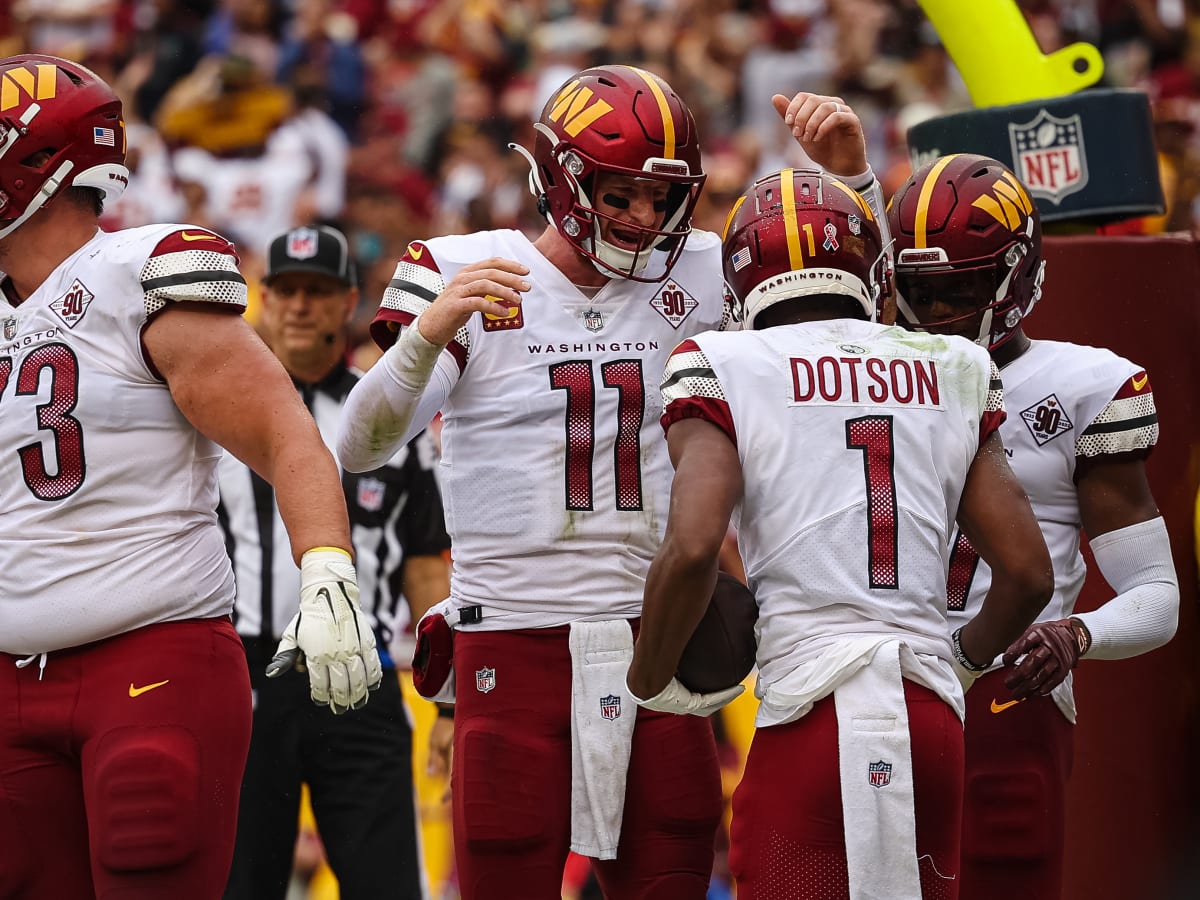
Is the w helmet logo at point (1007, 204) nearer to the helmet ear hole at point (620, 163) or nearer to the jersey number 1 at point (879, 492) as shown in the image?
the helmet ear hole at point (620, 163)

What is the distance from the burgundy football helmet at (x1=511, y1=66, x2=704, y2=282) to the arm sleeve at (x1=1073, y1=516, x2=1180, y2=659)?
3.67 feet

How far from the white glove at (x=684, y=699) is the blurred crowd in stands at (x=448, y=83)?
6.78 meters

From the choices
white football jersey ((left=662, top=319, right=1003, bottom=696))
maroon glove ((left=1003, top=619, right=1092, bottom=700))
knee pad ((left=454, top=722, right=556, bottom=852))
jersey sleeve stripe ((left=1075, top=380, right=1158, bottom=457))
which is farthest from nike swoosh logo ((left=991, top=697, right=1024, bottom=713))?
knee pad ((left=454, top=722, right=556, bottom=852))

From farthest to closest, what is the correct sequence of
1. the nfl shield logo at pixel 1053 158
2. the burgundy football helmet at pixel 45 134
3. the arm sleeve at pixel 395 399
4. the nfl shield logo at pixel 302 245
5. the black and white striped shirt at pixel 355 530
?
the nfl shield logo at pixel 302 245 → the black and white striped shirt at pixel 355 530 → the nfl shield logo at pixel 1053 158 → the arm sleeve at pixel 395 399 → the burgundy football helmet at pixel 45 134

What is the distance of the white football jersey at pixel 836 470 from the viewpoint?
2920 millimetres

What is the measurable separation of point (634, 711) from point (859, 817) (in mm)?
735

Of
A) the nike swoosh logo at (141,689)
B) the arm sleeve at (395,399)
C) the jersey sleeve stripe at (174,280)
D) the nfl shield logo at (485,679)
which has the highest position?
the jersey sleeve stripe at (174,280)

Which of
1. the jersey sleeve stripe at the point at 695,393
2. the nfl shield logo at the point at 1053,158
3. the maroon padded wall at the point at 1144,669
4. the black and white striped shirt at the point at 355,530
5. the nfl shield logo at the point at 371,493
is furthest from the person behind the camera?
the nfl shield logo at the point at 371,493

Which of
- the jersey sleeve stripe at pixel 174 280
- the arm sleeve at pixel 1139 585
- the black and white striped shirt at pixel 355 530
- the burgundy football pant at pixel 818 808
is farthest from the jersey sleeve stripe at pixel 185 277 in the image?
the black and white striped shirt at pixel 355 530

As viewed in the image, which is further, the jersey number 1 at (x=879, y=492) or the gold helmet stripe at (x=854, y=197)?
the gold helmet stripe at (x=854, y=197)

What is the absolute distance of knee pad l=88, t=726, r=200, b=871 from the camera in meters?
2.96

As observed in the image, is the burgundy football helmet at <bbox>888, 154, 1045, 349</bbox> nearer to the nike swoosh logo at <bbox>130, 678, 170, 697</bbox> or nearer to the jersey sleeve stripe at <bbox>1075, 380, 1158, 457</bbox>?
the jersey sleeve stripe at <bbox>1075, 380, 1158, 457</bbox>

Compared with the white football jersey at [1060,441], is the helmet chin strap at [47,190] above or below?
above

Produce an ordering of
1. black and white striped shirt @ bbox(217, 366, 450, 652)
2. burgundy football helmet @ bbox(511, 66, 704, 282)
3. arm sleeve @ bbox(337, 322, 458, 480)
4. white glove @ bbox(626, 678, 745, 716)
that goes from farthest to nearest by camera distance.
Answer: black and white striped shirt @ bbox(217, 366, 450, 652)
burgundy football helmet @ bbox(511, 66, 704, 282)
arm sleeve @ bbox(337, 322, 458, 480)
white glove @ bbox(626, 678, 745, 716)
